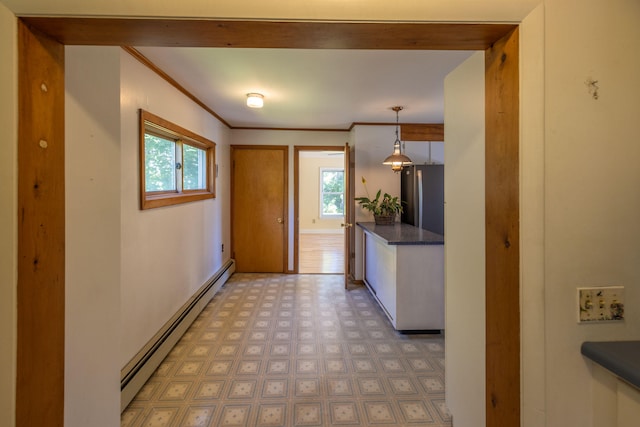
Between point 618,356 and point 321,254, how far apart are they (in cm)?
599

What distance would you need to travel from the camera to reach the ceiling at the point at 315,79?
7.52 feet

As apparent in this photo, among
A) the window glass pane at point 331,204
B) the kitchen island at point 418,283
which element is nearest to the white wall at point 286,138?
the kitchen island at point 418,283

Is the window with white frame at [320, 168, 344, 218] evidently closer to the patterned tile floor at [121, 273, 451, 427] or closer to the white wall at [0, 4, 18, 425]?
the patterned tile floor at [121, 273, 451, 427]

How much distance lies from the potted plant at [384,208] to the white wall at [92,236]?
3.38 m

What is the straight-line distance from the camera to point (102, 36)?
2.92 feet

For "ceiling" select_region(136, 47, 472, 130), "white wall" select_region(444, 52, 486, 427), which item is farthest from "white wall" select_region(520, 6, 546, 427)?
"ceiling" select_region(136, 47, 472, 130)

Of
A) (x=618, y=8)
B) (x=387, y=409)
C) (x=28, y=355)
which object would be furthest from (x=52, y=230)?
(x=387, y=409)

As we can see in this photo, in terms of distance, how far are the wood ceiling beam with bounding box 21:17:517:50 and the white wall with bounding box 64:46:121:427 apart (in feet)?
0.77

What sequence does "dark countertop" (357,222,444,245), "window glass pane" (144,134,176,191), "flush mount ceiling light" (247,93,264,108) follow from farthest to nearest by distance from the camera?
"flush mount ceiling light" (247,93,264,108) → "dark countertop" (357,222,444,245) → "window glass pane" (144,134,176,191)

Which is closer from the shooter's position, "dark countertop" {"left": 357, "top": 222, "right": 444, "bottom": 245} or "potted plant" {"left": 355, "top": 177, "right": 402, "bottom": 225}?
"dark countertop" {"left": 357, "top": 222, "right": 444, "bottom": 245}

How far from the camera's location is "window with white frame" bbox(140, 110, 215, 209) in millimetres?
2420

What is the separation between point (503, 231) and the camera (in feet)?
3.00

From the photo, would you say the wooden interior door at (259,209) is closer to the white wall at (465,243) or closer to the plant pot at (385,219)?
the plant pot at (385,219)

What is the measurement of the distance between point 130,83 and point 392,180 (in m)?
3.47
